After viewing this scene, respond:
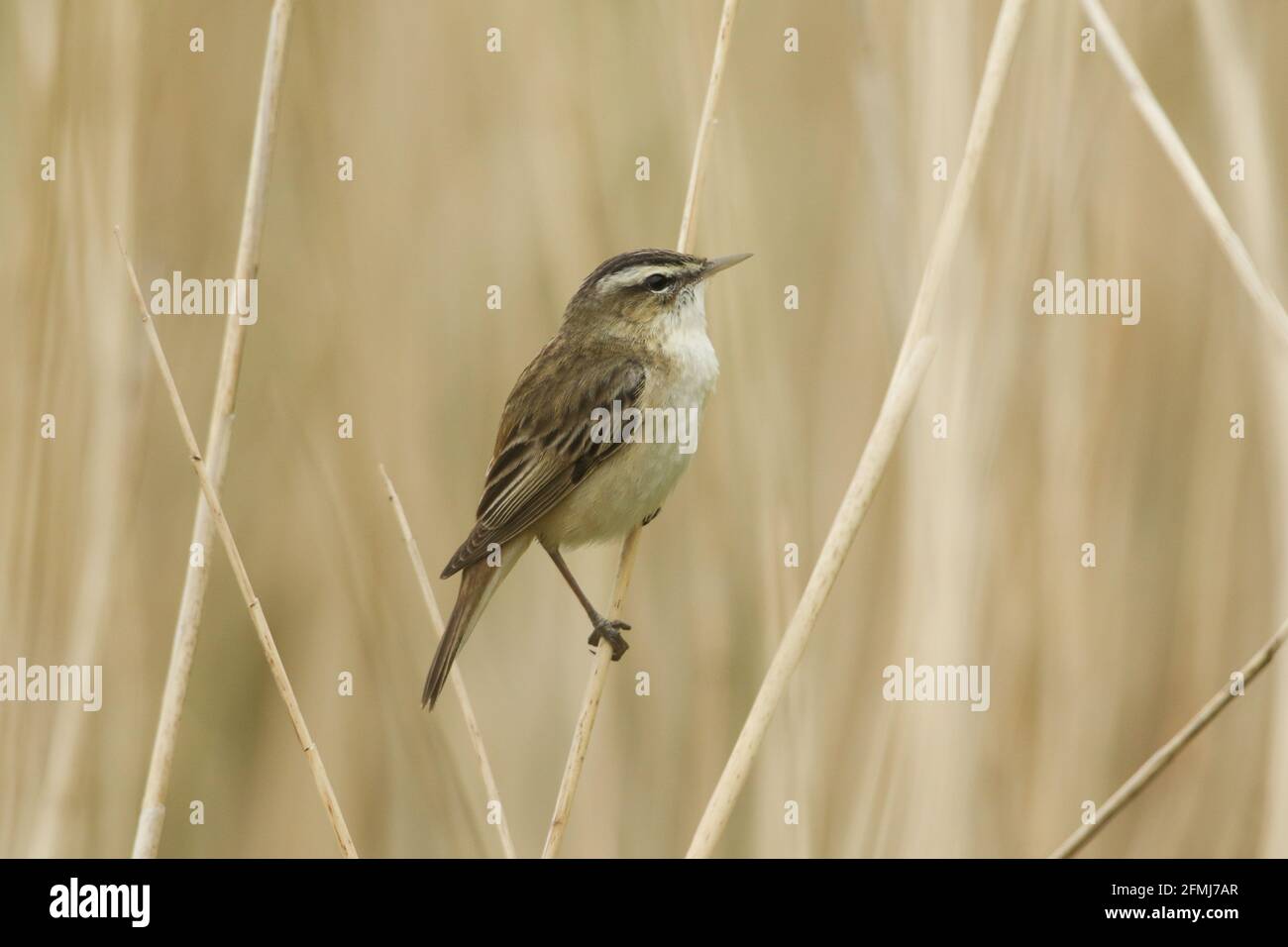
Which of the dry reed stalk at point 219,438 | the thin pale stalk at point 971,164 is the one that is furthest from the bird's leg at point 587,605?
the thin pale stalk at point 971,164

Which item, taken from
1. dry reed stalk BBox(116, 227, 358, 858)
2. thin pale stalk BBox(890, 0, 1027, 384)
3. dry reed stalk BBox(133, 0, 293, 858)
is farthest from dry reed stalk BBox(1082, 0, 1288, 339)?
dry reed stalk BBox(116, 227, 358, 858)

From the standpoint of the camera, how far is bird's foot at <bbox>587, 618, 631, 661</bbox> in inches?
137

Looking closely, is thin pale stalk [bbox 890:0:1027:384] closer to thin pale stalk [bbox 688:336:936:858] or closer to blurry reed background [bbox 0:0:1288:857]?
thin pale stalk [bbox 688:336:936:858]

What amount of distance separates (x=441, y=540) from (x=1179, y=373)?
2579mm

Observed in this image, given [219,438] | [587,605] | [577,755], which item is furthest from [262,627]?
[587,605]

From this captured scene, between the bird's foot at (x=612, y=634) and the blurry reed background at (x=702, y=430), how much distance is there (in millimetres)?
310

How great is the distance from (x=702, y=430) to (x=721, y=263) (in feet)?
2.26

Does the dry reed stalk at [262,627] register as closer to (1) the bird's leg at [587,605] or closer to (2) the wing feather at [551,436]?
(2) the wing feather at [551,436]

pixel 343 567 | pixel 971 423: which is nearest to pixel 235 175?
pixel 343 567

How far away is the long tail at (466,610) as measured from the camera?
135 inches

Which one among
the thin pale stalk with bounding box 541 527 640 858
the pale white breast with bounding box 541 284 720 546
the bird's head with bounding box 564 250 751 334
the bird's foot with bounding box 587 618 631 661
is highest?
the bird's head with bounding box 564 250 751 334

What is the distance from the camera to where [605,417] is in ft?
13.0

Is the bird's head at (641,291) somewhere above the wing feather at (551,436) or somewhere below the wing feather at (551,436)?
above

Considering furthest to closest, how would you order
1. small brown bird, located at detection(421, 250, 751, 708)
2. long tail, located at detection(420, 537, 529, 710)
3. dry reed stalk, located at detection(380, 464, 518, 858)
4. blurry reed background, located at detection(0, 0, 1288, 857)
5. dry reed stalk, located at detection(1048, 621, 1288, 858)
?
small brown bird, located at detection(421, 250, 751, 708) → blurry reed background, located at detection(0, 0, 1288, 857) → long tail, located at detection(420, 537, 529, 710) → dry reed stalk, located at detection(380, 464, 518, 858) → dry reed stalk, located at detection(1048, 621, 1288, 858)
